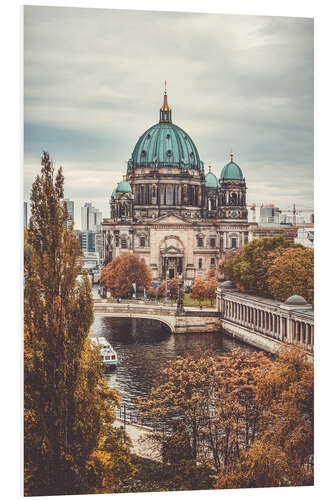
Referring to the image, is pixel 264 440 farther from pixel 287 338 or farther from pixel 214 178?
pixel 214 178

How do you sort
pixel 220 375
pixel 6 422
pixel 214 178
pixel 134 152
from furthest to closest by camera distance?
pixel 214 178
pixel 134 152
pixel 220 375
pixel 6 422


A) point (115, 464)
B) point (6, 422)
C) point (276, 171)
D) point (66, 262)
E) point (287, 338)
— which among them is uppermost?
point (276, 171)

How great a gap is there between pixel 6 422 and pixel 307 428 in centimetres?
468

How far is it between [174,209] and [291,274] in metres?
3.30

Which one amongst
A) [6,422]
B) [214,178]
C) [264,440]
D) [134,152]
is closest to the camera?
[6,422]

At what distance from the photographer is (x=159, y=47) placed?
34.3 feet

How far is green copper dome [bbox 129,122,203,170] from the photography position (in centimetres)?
1144

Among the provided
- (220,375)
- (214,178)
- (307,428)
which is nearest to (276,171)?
(214,178)

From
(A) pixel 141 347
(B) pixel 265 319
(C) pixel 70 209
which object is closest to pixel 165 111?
(C) pixel 70 209

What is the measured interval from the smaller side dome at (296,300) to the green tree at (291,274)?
0.26 ft

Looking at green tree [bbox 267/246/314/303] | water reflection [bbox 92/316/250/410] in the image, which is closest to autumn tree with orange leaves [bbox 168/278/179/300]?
water reflection [bbox 92/316/250/410]

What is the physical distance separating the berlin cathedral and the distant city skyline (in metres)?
0.49

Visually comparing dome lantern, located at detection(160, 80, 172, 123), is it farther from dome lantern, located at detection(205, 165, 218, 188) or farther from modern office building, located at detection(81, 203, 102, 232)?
modern office building, located at detection(81, 203, 102, 232)
